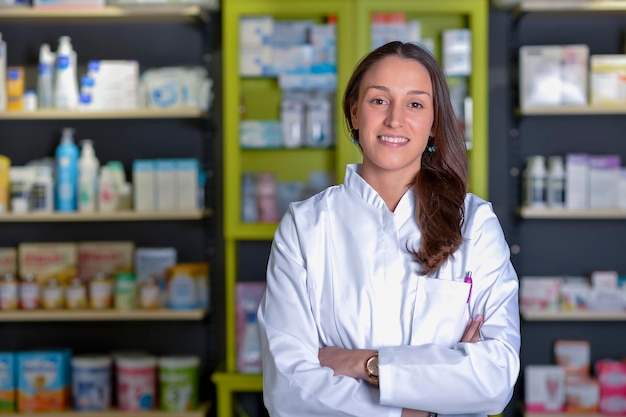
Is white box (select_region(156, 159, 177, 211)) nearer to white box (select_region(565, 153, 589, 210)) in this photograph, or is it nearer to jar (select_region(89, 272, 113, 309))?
jar (select_region(89, 272, 113, 309))

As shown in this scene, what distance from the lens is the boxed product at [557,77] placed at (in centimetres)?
365

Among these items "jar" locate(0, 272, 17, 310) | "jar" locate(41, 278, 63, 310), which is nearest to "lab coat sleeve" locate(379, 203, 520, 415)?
"jar" locate(41, 278, 63, 310)

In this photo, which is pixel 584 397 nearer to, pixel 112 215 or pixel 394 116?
pixel 112 215

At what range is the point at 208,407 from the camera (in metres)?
3.89

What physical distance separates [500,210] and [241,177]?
123cm

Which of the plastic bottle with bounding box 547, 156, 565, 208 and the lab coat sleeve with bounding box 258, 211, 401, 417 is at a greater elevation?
the plastic bottle with bounding box 547, 156, 565, 208

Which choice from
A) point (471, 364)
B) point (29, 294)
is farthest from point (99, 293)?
point (471, 364)

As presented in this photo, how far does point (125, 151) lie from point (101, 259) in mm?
521

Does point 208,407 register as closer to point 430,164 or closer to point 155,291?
point 155,291

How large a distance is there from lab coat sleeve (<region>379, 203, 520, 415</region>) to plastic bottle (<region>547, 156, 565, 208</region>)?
2074mm

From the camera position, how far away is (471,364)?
62.2 inches

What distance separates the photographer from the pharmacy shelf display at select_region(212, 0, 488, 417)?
11.8ft

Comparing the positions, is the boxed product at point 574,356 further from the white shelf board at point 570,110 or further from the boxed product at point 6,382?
the boxed product at point 6,382

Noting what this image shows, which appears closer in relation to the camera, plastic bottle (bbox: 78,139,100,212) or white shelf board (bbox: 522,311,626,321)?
white shelf board (bbox: 522,311,626,321)
